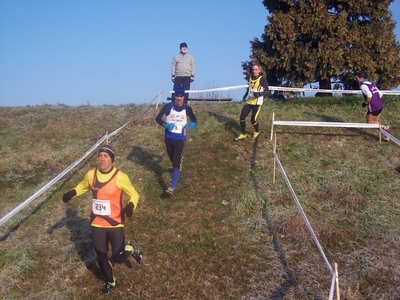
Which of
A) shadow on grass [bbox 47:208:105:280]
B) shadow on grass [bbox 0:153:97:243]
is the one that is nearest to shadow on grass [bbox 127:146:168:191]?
shadow on grass [bbox 0:153:97:243]

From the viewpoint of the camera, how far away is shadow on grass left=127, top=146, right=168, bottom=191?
894 cm

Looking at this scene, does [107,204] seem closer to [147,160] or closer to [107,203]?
[107,203]

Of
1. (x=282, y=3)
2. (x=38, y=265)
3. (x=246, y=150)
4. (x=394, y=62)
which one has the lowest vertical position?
(x=38, y=265)

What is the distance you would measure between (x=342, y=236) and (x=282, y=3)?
1177 centimetres

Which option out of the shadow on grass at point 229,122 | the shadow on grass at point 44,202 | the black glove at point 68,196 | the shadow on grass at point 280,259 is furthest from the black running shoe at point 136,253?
the shadow on grass at point 229,122

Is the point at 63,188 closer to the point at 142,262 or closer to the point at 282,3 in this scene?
the point at 142,262

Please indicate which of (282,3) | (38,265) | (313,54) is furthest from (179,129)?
(282,3)

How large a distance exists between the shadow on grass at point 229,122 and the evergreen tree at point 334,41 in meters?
4.15

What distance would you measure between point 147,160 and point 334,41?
9.00 meters

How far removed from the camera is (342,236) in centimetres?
631

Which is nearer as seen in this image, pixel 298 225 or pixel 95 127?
pixel 298 225

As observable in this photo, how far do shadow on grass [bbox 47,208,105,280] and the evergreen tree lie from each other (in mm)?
10722

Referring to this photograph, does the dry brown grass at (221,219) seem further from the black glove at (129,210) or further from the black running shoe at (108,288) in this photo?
the black glove at (129,210)

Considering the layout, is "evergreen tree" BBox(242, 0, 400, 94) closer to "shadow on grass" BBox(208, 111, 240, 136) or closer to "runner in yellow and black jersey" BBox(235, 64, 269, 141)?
"shadow on grass" BBox(208, 111, 240, 136)
